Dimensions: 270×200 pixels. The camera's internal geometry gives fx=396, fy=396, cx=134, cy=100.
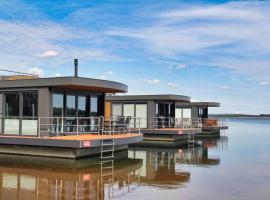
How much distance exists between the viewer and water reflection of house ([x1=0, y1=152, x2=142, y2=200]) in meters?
9.78

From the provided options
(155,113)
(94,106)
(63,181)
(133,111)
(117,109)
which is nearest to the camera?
(63,181)

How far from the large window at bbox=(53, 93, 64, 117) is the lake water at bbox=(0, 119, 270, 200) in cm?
250

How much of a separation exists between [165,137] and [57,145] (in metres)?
11.6

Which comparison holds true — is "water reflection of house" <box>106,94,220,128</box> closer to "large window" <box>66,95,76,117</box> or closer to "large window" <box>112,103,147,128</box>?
"large window" <box>112,103,147,128</box>

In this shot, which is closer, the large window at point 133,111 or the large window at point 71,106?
the large window at point 71,106

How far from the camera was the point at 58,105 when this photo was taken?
17.8m

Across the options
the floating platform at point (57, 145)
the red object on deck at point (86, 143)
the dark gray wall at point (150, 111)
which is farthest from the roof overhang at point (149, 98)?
the red object on deck at point (86, 143)

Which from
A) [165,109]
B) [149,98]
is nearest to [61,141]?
[149,98]

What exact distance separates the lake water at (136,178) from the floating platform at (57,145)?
0.43 metres

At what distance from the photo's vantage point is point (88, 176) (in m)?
12.6

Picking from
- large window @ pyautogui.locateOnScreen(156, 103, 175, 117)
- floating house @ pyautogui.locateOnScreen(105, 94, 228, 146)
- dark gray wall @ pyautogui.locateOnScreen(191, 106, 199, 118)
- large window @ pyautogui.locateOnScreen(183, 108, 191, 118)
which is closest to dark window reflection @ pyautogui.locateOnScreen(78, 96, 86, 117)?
floating house @ pyautogui.locateOnScreen(105, 94, 228, 146)

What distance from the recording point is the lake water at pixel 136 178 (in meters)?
10.0

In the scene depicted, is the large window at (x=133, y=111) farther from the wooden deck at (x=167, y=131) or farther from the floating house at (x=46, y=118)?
the floating house at (x=46, y=118)

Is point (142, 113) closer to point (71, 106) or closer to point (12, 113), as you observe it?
point (71, 106)
